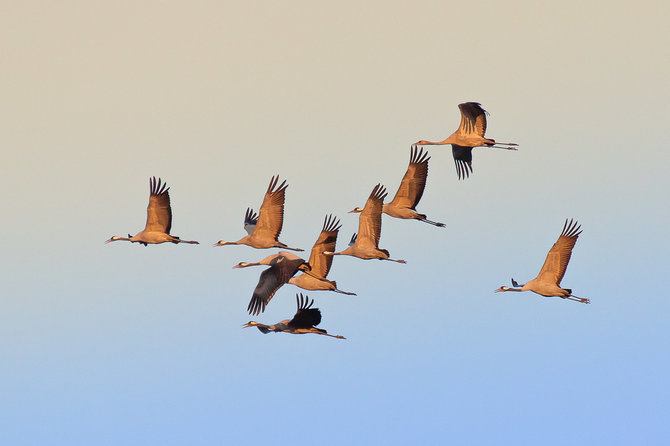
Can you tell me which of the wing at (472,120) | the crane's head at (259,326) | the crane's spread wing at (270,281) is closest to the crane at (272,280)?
the crane's spread wing at (270,281)

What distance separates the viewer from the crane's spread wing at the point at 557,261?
1379 inches

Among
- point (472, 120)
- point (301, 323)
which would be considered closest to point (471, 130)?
point (472, 120)

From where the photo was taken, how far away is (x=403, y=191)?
129 feet

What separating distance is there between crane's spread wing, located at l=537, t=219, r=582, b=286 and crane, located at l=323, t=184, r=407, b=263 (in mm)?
4957

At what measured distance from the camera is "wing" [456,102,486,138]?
3794 centimetres

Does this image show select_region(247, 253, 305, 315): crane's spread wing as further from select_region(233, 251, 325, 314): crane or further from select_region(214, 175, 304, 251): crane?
select_region(214, 175, 304, 251): crane

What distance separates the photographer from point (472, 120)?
3847 centimetres

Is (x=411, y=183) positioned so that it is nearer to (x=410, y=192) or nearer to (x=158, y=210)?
(x=410, y=192)

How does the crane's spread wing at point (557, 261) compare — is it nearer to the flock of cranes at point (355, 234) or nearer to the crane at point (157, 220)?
the flock of cranes at point (355, 234)

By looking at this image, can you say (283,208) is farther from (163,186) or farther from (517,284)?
(517,284)

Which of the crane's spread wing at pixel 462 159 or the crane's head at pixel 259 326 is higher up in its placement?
the crane's spread wing at pixel 462 159

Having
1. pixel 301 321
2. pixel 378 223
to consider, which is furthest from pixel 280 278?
pixel 378 223

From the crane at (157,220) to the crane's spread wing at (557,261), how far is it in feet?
35.6

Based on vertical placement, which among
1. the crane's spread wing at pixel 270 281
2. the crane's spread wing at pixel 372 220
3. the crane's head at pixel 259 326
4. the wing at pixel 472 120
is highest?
the wing at pixel 472 120
